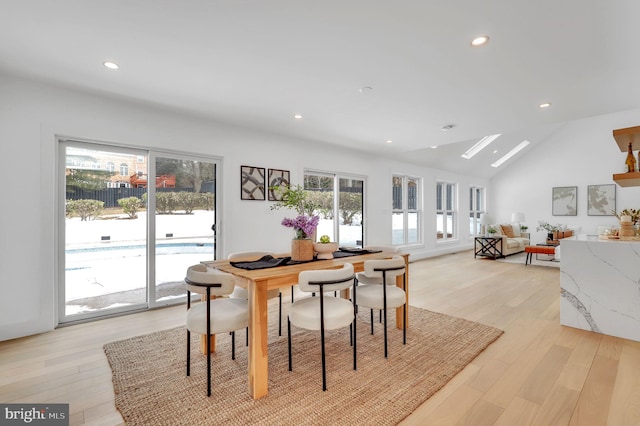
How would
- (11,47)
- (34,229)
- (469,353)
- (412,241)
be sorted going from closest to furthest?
(11,47) < (469,353) < (34,229) < (412,241)

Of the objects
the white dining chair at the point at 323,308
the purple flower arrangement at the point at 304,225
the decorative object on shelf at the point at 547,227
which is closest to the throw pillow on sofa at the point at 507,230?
the decorative object on shelf at the point at 547,227

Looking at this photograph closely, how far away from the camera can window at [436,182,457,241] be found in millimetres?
8867

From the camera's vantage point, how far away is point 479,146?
316 inches

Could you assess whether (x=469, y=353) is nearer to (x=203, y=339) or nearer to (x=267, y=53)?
(x=203, y=339)

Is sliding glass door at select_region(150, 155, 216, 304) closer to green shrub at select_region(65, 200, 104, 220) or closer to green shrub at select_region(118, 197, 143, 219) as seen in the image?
green shrub at select_region(118, 197, 143, 219)

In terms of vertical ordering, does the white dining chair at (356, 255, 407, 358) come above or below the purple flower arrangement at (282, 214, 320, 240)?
below

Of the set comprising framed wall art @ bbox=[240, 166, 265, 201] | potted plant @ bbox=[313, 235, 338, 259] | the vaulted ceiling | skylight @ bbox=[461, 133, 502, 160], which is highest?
skylight @ bbox=[461, 133, 502, 160]

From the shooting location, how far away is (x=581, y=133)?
897cm

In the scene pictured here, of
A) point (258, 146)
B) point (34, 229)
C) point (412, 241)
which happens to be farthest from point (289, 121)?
point (412, 241)

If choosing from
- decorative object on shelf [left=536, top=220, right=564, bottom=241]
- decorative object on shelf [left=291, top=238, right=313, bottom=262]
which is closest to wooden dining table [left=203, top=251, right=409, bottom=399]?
decorative object on shelf [left=291, top=238, right=313, bottom=262]

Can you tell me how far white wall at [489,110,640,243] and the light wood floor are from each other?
7359mm

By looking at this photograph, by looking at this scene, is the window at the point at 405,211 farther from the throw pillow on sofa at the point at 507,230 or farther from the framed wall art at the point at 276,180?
the framed wall art at the point at 276,180

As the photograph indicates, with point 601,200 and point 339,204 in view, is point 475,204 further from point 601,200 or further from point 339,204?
point 339,204

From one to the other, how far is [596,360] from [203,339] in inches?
131
